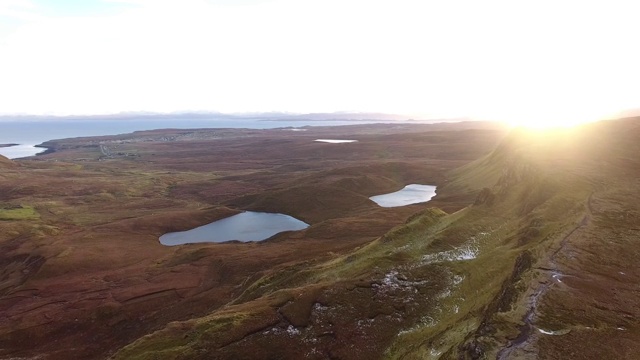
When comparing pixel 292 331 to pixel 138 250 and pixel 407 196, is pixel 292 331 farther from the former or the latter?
pixel 407 196

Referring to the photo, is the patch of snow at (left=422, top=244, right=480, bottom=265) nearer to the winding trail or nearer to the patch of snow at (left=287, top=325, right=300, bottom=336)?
the winding trail

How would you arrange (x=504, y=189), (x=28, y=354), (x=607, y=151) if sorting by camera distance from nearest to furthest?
1. (x=28, y=354)
2. (x=504, y=189)
3. (x=607, y=151)

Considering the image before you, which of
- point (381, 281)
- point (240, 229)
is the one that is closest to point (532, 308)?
point (381, 281)

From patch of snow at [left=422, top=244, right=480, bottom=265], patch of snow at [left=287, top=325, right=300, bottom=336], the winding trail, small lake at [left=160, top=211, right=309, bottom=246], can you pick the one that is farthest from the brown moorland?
the winding trail

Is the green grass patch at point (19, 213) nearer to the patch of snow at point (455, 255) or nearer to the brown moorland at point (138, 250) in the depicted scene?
the brown moorland at point (138, 250)

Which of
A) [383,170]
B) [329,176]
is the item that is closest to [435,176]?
[383,170]

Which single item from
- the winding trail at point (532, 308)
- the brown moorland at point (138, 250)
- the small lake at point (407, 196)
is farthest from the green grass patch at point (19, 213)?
the winding trail at point (532, 308)

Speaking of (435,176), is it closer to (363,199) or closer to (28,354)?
(363,199)
